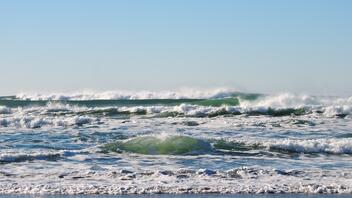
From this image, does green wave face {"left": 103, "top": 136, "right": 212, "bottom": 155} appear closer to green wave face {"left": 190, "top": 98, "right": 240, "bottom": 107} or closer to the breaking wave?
the breaking wave

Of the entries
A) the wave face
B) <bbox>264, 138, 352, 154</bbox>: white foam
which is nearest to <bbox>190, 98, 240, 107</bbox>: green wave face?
the wave face

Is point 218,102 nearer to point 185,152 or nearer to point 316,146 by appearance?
point 316,146

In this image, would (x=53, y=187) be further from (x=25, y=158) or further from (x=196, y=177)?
(x=25, y=158)

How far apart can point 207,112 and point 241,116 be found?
1586 mm

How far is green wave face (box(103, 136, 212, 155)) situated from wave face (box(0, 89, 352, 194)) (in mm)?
24

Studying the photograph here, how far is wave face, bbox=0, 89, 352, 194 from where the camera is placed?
41.7 ft

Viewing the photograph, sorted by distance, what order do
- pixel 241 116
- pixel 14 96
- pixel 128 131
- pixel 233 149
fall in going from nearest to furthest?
pixel 233 149, pixel 128 131, pixel 241 116, pixel 14 96

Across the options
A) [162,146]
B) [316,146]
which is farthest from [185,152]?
[316,146]

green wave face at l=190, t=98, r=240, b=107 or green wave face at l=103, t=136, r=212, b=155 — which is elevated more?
green wave face at l=190, t=98, r=240, b=107

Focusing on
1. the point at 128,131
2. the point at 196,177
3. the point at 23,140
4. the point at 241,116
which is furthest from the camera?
the point at 241,116

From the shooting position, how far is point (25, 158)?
52.6 ft

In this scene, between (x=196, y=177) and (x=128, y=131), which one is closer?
(x=196, y=177)

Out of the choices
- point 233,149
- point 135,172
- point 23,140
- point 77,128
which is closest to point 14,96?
point 77,128

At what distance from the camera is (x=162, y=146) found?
17891 millimetres
